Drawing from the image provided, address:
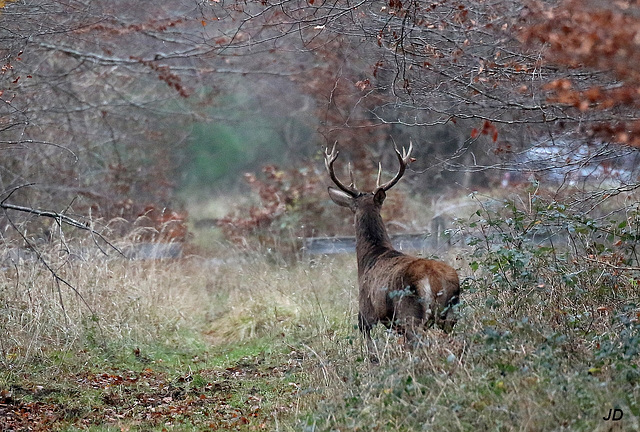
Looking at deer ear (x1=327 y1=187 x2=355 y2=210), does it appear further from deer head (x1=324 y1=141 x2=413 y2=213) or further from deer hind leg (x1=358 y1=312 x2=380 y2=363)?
deer hind leg (x1=358 y1=312 x2=380 y2=363)

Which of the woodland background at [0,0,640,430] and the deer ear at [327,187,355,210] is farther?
the deer ear at [327,187,355,210]

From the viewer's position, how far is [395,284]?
772 cm

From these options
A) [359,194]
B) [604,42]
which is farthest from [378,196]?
[604,42]

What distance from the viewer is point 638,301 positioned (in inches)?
315

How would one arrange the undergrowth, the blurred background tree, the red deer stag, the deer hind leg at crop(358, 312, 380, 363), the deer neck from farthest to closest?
the deer neck → the deer hind leg at crop(358, 312, 380, 363) → the red deer stag → the blurred background tree → the undergrowth

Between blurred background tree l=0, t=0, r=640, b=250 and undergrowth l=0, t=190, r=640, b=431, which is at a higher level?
blurred background tree l=0, t=0, r=640, b=250

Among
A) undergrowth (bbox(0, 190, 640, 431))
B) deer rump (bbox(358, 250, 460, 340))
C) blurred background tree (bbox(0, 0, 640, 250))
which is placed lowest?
undergrowth (bbox(0, 190, 640, 431))

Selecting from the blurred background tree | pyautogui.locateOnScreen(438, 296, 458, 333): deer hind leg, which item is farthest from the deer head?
pyautogui.locateOnScreen(438, 296, 458, 333): deer hind leg

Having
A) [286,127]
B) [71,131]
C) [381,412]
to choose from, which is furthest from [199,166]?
[381,412]

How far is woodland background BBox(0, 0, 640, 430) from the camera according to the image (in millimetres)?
6027

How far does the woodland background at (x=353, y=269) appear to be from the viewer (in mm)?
6027

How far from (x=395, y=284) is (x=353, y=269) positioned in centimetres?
535

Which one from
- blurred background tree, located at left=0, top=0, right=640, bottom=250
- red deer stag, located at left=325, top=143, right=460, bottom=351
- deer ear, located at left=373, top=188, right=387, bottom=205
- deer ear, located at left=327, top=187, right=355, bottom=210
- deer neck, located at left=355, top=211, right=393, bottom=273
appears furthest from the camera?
deer ear, located at left=327, top=187, right=355, bottom=210

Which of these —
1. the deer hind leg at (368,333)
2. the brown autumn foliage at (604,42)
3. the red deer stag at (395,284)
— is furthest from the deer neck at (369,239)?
the brown autumn foliage at (604,42)
